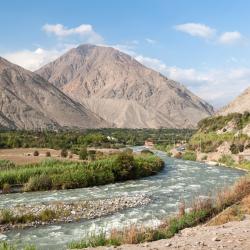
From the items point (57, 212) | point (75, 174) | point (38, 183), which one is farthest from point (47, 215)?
point (75, 174)

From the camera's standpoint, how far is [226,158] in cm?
8062

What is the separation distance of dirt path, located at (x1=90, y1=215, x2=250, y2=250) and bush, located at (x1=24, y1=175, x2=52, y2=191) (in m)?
28.6

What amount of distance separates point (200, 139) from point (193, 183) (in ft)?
188

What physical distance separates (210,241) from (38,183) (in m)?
31.8

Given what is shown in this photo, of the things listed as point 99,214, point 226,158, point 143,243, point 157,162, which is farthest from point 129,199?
point 226,158

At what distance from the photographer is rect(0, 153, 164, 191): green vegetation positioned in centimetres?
4788

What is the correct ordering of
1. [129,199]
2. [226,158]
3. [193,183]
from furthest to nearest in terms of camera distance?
[226,158] → [193,183] → [129,199]

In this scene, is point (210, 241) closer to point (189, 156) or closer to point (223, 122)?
point (189, 156)

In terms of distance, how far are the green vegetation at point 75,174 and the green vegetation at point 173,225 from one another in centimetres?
2114

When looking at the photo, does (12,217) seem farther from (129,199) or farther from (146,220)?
(129,199)

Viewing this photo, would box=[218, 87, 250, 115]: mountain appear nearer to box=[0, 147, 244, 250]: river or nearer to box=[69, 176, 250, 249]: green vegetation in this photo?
box=[0, 147, 244, 250]: river

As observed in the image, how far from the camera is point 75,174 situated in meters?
50.5

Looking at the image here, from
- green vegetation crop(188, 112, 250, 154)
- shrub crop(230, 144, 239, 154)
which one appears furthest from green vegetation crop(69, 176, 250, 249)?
green vegetation crop(188, 112, 250, 154)

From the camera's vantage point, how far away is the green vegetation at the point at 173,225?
19078mm
